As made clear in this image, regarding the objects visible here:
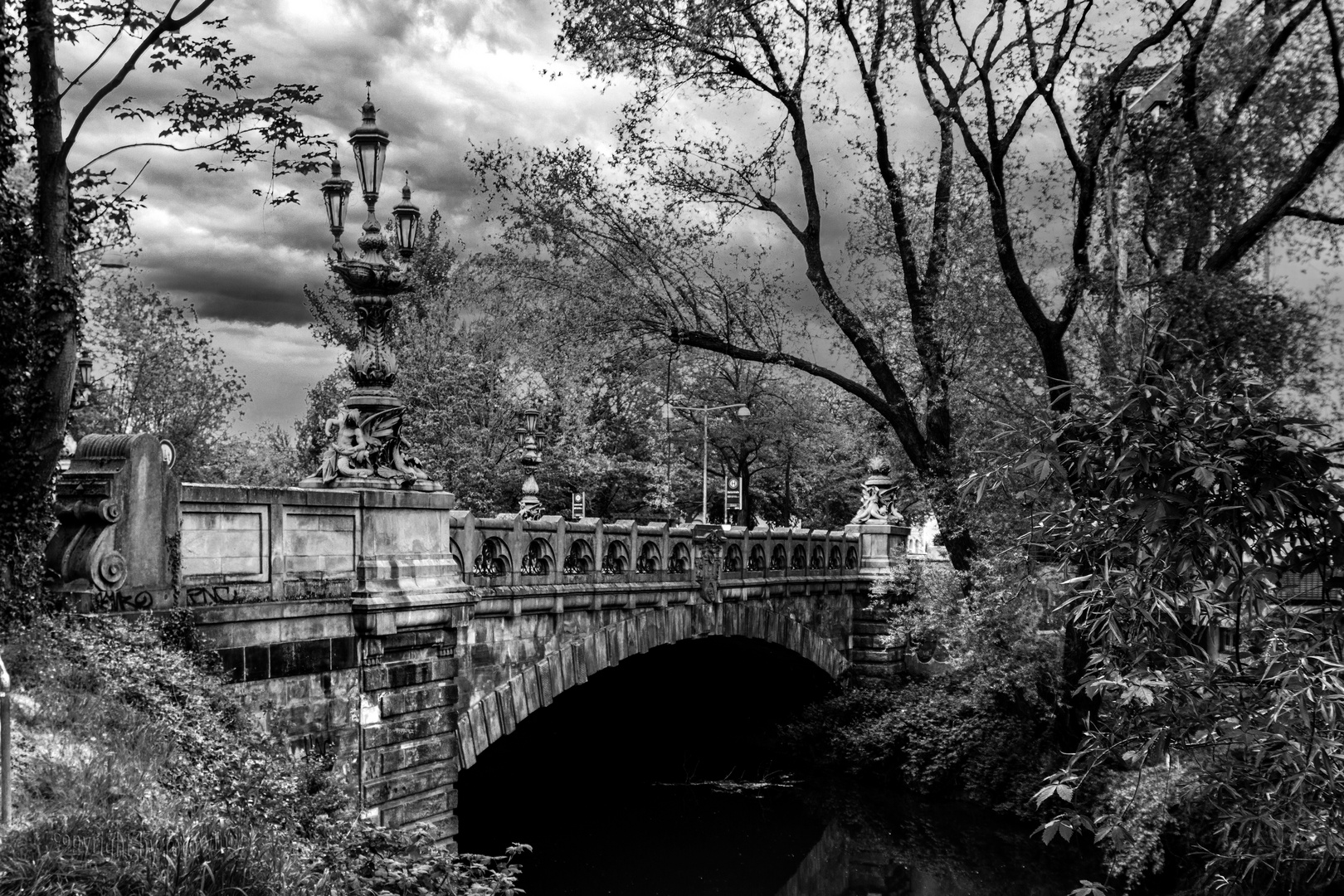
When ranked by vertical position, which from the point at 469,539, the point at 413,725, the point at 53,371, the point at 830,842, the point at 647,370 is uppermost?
the point at 647,370

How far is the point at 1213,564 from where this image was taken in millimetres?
4652

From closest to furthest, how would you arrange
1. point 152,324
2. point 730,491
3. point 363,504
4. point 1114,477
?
point 1114,477
point 363,504
point 152,324
point 730,491

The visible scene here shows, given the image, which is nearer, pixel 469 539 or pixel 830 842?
pixel 469 539

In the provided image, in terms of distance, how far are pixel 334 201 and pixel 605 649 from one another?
24.6 feet

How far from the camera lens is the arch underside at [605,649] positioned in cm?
1281

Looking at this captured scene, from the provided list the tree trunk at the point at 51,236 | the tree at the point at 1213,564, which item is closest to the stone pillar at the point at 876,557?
the tree trunk at the point at 51,236

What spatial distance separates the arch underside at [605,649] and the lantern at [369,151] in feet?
18.1

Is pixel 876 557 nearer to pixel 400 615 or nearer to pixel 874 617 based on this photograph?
pixel 874 617

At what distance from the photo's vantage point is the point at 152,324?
31.0 m

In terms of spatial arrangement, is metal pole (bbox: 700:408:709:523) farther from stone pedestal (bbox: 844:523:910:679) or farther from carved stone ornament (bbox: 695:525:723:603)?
carved stone ornament (bbox: 695:525:723:603)

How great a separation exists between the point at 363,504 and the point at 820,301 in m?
10.2

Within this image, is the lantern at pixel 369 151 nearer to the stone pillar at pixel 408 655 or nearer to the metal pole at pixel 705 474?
the stone pillar at pixel 408 655

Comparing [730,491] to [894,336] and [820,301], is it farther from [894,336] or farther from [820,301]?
[820,301]

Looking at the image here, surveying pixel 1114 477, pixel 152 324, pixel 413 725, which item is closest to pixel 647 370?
pixel 413 725
